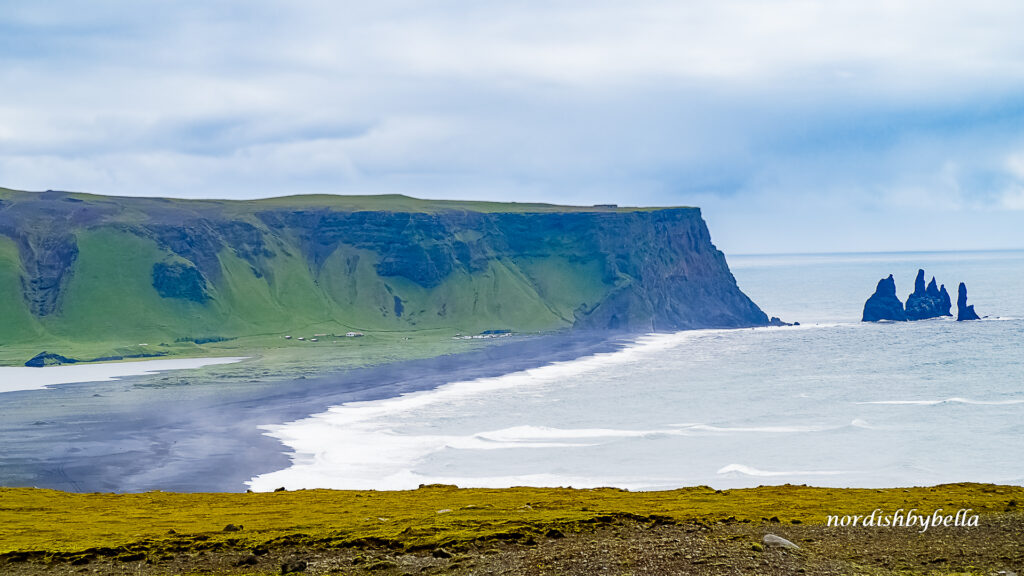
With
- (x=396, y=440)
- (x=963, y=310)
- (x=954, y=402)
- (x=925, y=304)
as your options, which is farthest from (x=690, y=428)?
(x=925, y=304)

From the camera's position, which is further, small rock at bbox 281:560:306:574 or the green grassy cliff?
the green grassy cliff

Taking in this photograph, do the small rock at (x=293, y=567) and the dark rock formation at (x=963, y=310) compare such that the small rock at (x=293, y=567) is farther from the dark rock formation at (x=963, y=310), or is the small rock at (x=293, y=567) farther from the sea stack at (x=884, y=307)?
the sea stack at (x=884, y=307)

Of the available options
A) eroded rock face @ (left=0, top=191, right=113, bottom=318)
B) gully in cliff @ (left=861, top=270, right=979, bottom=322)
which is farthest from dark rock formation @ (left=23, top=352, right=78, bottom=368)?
gully in cliff @ (left=861, top=270, right=979, bottom=322)

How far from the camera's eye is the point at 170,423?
75.9m

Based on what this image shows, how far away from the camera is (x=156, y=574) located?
20906mm

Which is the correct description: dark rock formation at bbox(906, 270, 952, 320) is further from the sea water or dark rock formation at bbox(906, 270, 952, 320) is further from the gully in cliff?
the sea water

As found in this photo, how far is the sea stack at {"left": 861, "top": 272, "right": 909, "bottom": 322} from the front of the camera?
187 m

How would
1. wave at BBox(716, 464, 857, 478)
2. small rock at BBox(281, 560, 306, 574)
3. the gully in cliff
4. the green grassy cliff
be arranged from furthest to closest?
the gully in cliff, the green grassy cliff, wave at BBox(716, 464, 857, 478), small rock at BBox(281, 560, 306, 574)

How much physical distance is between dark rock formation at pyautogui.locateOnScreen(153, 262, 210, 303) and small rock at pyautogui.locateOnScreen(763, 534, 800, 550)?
16864 cm

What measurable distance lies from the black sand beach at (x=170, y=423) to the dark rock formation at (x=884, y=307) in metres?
92.1

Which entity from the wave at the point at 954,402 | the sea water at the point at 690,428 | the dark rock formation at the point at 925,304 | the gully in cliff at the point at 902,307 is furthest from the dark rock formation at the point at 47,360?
the dark rock formation at the point at 925,304

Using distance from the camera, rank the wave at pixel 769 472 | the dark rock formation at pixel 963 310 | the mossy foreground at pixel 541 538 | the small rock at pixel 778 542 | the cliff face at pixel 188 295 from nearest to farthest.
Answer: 1. the mossy foreground at pixel 541 538
2. the small rock at pixel 778 542
3. the wave at pixel 769 472
4. the cliff face at pixel 188 295
5. the dark rock formation at pixel 963 310

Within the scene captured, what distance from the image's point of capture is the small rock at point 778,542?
21.0 m

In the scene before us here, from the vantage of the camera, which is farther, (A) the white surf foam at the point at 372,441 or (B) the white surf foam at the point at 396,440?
(A) the white surf foam at the point at 372,441
